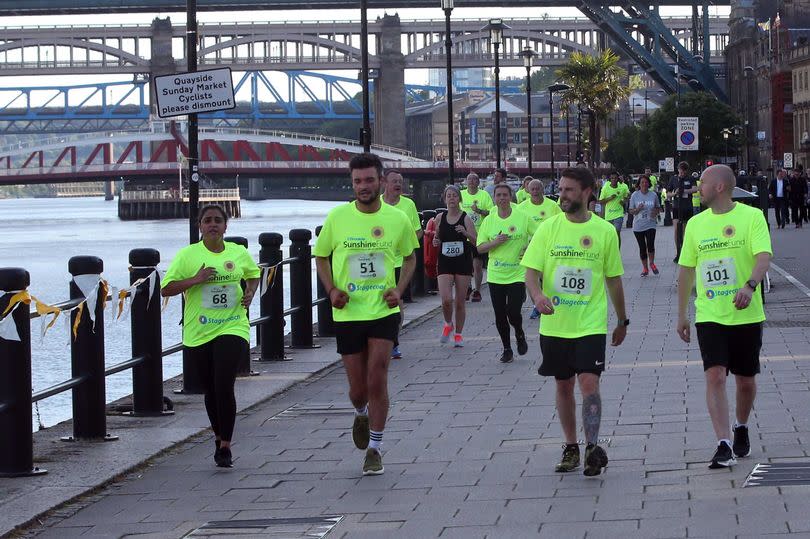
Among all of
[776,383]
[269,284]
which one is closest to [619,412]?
[776,383]

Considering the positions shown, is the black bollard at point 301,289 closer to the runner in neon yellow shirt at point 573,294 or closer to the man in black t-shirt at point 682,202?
the runner in neon yellow shirt at point 573,294

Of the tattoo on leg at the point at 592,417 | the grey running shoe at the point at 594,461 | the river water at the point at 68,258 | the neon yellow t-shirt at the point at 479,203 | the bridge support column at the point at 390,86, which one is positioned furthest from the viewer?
the bridge support column at the point at 390,86

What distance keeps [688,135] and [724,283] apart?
78.5ft

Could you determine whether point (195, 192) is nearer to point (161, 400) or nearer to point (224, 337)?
point (161, 400)

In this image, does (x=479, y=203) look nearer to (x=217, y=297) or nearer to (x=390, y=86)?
(x=217, y=297)

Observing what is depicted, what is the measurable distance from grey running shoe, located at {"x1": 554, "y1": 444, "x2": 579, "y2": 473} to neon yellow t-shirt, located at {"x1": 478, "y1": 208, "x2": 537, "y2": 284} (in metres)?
6.00

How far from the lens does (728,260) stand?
8.66 m

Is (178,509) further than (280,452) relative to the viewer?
No

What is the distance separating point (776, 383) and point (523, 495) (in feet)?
15.0

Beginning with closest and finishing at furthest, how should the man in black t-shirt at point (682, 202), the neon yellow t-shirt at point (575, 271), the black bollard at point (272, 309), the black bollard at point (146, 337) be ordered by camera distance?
1. the neon yellow t-shirt at point (575, 271)
2. the black bollard at point (146, 337)
3. the black bollard at point (272, 309)
4. the man in black t-shirt at point (682, 202)

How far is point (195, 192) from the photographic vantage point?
1529 cm

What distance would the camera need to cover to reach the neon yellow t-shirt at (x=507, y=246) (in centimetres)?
1493

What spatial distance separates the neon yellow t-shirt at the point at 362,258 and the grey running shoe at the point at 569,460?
1246 millimetres

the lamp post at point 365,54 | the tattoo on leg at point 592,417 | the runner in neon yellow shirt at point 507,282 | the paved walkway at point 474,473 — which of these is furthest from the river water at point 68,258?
the lamp post at point 365,54
